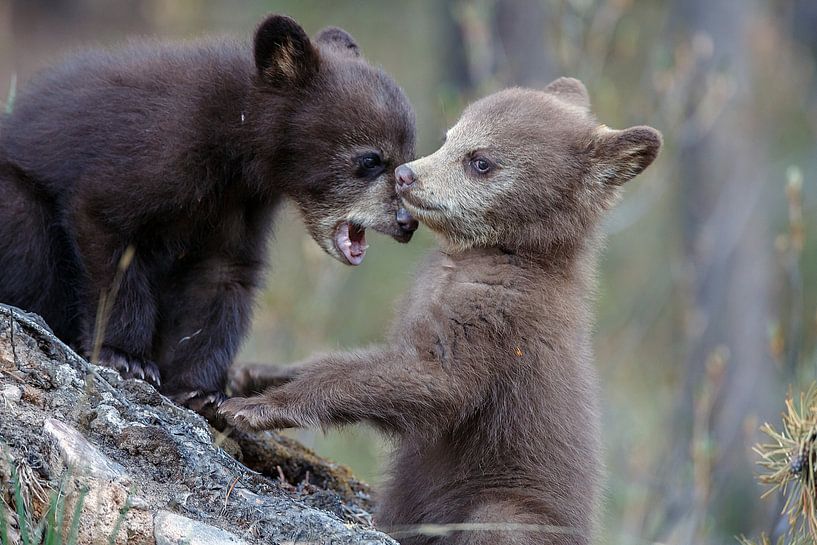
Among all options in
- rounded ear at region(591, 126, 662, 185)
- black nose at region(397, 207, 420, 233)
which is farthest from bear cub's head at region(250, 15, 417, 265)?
rounded ear at region(591, 126, 662, 185)

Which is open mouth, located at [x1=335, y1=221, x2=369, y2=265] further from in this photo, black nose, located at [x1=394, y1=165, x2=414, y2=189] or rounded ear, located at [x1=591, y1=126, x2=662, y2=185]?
rounded ear, located at [x1=591, y1=126, x2=662, y2=185]

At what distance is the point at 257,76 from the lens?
5.80 m

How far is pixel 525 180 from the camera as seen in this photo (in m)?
5.38

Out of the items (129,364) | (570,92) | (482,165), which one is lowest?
(129,364)

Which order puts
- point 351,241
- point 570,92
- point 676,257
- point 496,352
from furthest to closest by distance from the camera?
1. point 676,257
2. point 570,92
3. point 351,241
4. point 496,352

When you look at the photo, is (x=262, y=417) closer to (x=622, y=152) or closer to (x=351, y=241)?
(x=351, y=241)

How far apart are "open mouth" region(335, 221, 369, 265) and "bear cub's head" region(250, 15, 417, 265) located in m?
0.01

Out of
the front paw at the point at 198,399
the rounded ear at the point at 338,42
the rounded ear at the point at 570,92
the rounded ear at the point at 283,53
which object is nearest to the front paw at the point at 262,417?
the front paw at the point at 198,399

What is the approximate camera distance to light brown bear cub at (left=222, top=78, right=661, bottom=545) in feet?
15.6

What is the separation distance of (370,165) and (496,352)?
1454 millimetres

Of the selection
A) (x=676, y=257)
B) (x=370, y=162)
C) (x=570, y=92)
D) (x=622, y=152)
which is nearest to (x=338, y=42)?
(x=370, y=162)

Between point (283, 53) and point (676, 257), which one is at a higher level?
point (283, 53)

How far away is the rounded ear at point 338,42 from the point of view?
632cm

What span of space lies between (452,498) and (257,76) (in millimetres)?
2331
